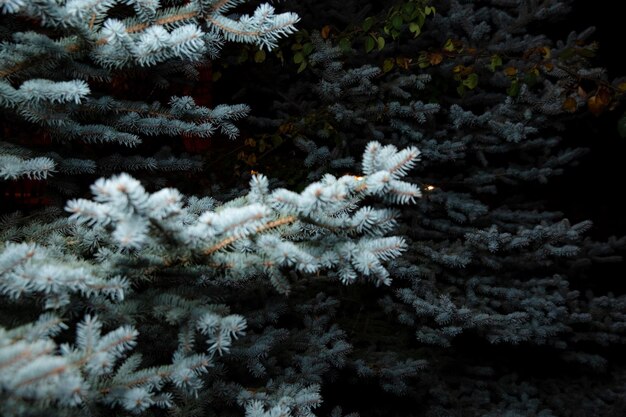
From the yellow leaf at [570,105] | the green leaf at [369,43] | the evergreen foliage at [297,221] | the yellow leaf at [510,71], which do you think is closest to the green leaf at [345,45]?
the evergreen foliage at [297,221]

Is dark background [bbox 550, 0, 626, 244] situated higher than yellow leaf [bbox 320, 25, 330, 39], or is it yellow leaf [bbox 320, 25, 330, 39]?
dark background [bbox 550, 0, 626, 244]

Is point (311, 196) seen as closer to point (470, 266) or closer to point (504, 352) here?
point (470, 266)

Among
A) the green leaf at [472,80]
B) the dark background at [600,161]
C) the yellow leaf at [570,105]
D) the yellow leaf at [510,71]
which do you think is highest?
the dark background at [600,161]

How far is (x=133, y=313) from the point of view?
59.2 inches

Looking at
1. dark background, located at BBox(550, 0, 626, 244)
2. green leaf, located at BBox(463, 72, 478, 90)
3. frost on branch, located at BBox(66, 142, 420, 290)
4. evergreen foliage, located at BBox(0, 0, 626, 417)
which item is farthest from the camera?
dark background, located at BBox(550, 0, 626, 244)

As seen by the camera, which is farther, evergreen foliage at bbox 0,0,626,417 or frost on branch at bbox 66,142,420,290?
evergreen foliage at bbox 0,0,626,417

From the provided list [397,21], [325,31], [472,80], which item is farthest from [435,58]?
[325,31]

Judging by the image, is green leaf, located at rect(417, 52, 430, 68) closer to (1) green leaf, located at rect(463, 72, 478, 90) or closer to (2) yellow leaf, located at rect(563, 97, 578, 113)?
(1) green leaf, located at rect(463, 72, 478, 90)

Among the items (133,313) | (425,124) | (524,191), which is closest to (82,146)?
(133,313)

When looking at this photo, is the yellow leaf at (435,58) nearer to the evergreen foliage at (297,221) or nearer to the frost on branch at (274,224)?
the evergreen foliage at (297,221)

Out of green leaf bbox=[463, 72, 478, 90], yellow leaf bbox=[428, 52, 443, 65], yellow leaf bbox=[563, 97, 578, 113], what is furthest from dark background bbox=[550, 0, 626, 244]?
yellow leaf bbox=[428, 52, 443, 65]

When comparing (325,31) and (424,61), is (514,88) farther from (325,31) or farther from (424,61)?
(325,31)

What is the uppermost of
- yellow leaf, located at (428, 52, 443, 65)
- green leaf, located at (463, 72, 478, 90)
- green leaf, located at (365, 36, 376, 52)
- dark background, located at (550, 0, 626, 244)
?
dark background, located at (550, 0, 626, 244)

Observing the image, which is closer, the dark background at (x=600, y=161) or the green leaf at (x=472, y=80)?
the green leaf at (x=472, y=80)
